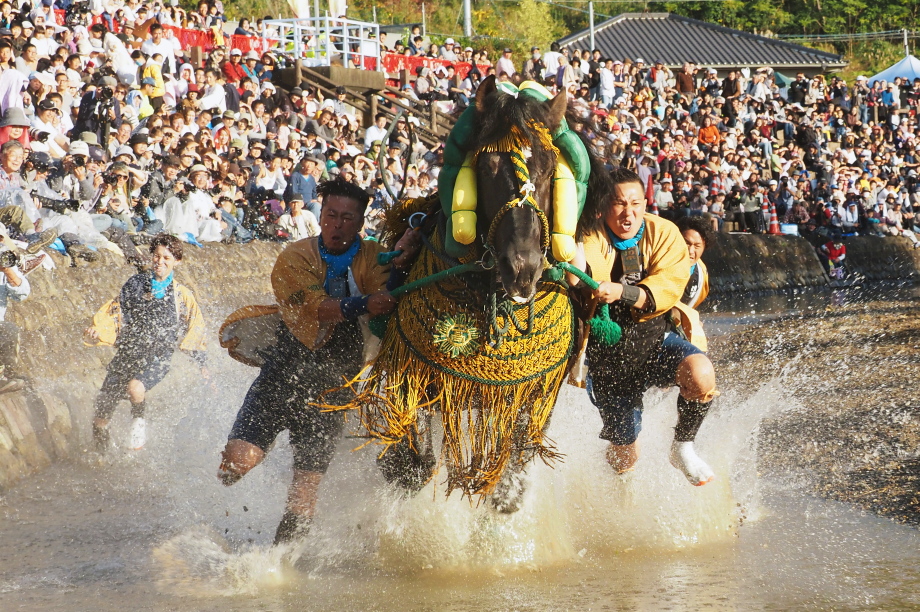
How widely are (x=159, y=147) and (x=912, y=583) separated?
9.80 meters

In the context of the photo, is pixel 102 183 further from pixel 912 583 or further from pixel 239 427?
pixel 912 583

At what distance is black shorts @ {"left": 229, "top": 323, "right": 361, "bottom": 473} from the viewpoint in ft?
16.0

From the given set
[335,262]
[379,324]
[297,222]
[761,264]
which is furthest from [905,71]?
[379,324]

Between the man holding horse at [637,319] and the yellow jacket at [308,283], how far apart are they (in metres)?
1.01

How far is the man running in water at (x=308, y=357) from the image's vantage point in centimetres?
484

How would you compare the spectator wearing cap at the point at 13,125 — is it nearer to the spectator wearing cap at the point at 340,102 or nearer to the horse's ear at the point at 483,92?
the horse's ear at the point at 483,92

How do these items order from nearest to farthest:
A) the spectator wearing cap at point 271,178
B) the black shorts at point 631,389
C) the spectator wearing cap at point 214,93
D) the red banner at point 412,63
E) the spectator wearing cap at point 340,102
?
the black shorts at point 631,389, the spectator wearing cap at point 271,178, the spectator wearing cap at point 214,93, the spectator wearing cap at point 340,102, the red banner at point 412,63

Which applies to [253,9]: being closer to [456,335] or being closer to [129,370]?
[129,370]

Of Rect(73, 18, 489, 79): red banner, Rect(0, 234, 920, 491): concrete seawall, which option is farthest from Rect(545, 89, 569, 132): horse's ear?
Rect(73, 18, 489, 79): red banner

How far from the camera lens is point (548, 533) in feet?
16.0

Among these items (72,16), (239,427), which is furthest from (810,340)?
(72,16)

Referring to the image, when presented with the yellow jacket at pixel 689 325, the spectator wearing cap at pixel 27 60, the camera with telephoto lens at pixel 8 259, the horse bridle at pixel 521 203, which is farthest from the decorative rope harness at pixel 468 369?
the spectator wearing cap at pixel 27 60

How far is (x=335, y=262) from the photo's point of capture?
16.2 feet

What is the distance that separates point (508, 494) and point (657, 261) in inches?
47.6
